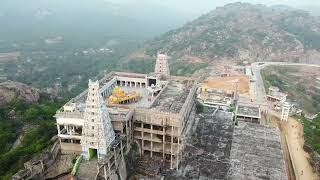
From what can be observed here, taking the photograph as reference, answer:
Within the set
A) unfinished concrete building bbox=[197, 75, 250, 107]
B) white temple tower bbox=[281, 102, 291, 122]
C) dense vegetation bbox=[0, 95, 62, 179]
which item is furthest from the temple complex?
unfinished concrete building bbox=[197, 75, 250, 107]

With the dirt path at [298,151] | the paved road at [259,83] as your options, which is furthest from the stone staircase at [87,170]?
the paved road at [259,83]

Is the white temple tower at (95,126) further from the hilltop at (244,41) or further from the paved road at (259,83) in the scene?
the hilltop at (244,41)

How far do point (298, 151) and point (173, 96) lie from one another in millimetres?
23299

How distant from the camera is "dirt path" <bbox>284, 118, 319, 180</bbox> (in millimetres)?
48062

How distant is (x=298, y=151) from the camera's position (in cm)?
5422

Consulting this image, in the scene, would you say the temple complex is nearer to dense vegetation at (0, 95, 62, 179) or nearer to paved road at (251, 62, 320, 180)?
paved road at (251, 62, 320, 180)

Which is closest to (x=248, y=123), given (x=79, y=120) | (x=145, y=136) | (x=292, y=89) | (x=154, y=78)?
(x=154, y=78)

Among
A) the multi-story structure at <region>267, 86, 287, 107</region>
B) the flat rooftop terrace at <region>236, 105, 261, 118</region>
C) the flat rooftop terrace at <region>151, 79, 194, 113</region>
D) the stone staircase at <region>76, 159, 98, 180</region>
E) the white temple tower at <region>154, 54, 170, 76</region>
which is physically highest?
the white temple tower at <region>154, 54, 170, 76</region>

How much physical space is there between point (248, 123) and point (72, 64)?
12380 centimetres

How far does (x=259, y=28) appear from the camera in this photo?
15588 cm

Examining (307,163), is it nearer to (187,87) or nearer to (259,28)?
(187,87)

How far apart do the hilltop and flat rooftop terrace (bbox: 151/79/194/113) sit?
73.9m

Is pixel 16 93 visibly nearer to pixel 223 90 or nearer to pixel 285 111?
pixel 223 90

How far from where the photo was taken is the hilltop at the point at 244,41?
134 m
